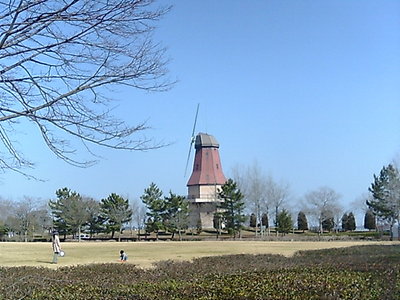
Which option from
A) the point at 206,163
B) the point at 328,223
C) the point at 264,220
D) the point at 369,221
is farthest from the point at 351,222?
the point at 206,163

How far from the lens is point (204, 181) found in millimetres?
62031

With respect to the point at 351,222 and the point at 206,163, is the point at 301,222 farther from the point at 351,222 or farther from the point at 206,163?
the point at 206,163

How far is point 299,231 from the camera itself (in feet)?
185

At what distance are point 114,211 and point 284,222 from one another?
17.2 metres

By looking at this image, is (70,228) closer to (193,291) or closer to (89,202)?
(89,202)

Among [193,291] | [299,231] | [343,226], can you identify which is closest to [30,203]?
[299,231]

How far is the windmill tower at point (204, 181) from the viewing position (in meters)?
57.6

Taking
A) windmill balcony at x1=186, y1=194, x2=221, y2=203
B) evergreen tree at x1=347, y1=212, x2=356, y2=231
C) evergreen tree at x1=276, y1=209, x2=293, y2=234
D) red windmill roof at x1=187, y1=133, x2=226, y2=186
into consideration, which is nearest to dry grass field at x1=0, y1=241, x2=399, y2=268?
evergreen tree at x1=276, y1=209, x2=293, y2=234

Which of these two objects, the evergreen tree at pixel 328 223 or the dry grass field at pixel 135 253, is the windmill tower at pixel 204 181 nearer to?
the evergreen tree at pixel 328 223

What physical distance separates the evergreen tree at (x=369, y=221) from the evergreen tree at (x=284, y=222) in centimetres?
810

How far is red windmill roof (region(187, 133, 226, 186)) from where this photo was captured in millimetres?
62406

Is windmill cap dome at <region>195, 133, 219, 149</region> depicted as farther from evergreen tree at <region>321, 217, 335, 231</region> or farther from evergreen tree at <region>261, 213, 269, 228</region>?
evergreen tree at <region>321, 217, 335, 231</region>

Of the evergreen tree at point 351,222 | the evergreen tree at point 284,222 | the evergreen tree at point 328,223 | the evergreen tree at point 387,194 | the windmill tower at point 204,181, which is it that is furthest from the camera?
the windmill tower at point 204,181

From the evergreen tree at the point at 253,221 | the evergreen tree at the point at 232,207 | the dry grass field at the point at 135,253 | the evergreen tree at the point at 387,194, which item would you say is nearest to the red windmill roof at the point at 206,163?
the evergreen tree at the point at 253,221
